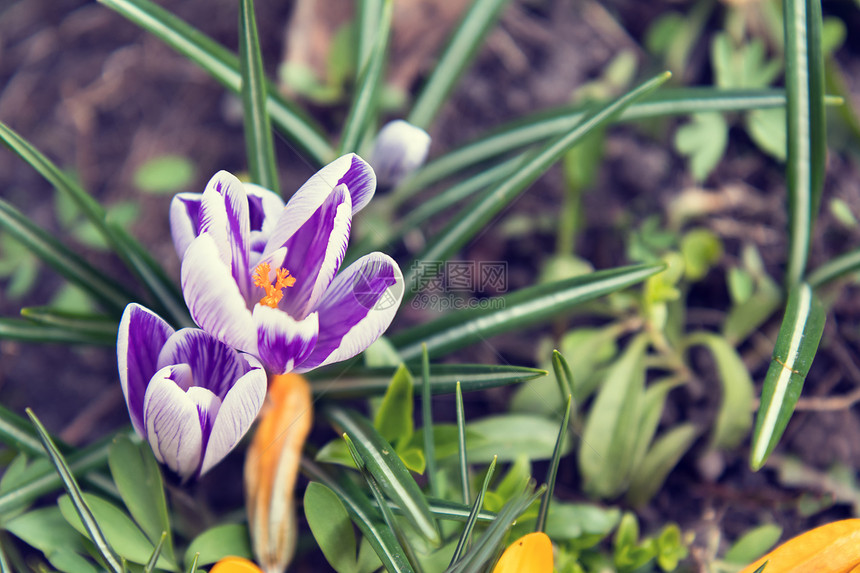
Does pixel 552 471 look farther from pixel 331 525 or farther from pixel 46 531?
pixel 46 531

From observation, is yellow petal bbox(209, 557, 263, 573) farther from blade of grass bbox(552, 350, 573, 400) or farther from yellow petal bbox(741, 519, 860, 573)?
yellow petal bbox(741, 519, 860, 573)

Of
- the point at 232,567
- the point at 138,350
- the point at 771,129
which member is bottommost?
the point at 232,567

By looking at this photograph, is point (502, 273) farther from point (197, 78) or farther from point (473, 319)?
point (197, 78)

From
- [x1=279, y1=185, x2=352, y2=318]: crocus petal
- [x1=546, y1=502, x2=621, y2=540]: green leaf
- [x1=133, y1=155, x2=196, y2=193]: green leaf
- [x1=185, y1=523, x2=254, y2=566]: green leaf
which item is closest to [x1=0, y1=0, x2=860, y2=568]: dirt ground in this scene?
[x1=133, y1=155, x2=196, y2=193]: green leaf

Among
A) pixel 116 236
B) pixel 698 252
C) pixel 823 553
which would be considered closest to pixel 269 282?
pixel 116 236

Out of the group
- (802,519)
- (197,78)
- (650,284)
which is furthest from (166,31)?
(802,519)
